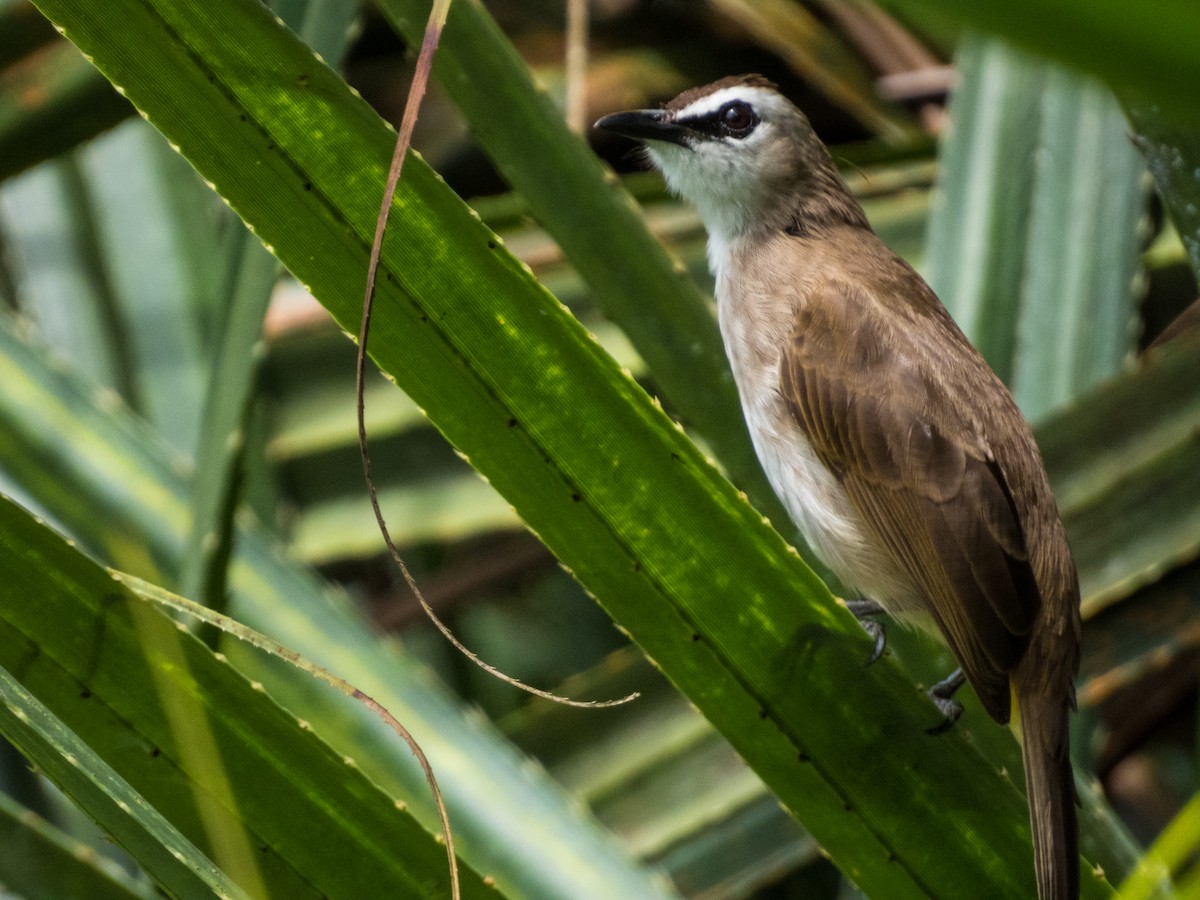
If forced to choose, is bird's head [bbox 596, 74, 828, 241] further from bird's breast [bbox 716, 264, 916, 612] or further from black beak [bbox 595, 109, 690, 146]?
bird's breast [bbox 716, 264, 916, 612]

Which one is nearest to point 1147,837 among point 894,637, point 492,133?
point 894,637

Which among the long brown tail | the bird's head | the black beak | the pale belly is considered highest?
the black beak

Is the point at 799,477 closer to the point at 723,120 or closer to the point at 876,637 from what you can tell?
the point at 876,637

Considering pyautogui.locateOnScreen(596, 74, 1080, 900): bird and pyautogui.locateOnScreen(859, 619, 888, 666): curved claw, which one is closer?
pyautogui.locateOnScreen(859, 619, 888, 666): curved claw

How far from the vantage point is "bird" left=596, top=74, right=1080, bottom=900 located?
1612 millimetres

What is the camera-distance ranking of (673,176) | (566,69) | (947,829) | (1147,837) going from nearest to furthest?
(947,829)
(673,176)
(1147,837)
(566,69)

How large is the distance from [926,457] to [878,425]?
8cm

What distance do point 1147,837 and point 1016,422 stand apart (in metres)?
1.15

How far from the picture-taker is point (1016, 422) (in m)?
1.76

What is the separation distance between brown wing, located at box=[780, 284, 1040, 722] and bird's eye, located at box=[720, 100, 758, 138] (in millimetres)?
382

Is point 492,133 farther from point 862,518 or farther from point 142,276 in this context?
point 142,276

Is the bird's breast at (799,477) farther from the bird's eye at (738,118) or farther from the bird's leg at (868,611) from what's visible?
the bird's eye at (738,118)

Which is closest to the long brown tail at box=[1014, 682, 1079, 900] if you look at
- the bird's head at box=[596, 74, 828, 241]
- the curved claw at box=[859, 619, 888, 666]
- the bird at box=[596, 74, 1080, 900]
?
the bird at box=[596, 74, 1080, 900]

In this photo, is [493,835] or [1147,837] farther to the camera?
[1147,837]
